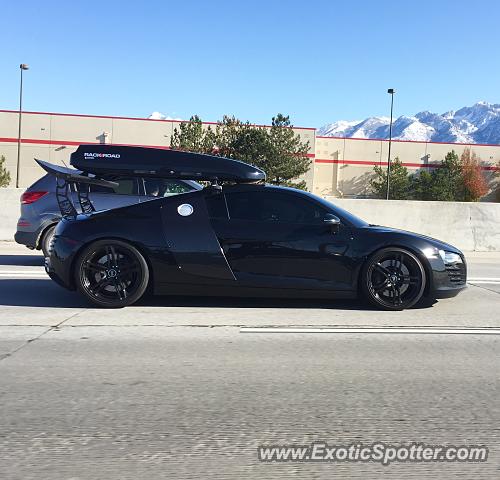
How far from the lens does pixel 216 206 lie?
602 centimetres

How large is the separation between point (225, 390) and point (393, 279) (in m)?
2.91

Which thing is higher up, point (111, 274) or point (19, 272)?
point (111, 274)

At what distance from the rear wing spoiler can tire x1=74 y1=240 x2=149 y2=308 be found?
0.72 meters

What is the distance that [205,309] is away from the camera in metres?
6.04

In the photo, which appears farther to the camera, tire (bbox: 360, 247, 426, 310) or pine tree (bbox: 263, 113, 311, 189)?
pine tree (bbox: 263, 113, 311, 189)

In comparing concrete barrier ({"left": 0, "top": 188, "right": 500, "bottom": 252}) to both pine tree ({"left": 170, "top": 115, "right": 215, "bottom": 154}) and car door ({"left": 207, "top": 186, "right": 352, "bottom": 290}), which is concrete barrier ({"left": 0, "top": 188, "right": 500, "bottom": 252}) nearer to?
car door ({"left": 207, "top": 186, "right": 352, "bottom": 290})

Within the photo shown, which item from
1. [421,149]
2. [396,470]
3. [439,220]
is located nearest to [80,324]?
[396,470]

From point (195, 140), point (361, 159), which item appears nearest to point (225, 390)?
point (195, 140)

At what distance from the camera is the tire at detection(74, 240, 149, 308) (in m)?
5.84

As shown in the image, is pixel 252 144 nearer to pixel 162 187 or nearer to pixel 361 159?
pixel 361 159

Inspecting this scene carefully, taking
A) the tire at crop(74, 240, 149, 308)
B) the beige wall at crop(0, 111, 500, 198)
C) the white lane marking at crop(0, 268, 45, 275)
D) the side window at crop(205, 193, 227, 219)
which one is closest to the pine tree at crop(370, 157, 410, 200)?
the beige wall at crop(0, 111, 500, 198)

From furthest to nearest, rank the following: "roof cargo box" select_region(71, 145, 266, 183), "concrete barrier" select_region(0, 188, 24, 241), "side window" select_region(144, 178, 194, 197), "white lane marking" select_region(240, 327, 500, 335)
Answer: "concrete barrier" select_region(0, 188, 24, 241), "side window" select_region(144, 178, 194, 197), "roof cargo box" select_region(71, 145, 266, 183), "white lane marking" select_region(240, 327, 500, 335)

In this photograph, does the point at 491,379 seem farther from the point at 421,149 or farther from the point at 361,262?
the point at 421,149

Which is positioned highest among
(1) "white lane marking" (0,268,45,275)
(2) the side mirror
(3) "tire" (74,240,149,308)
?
(2) the side mirror
